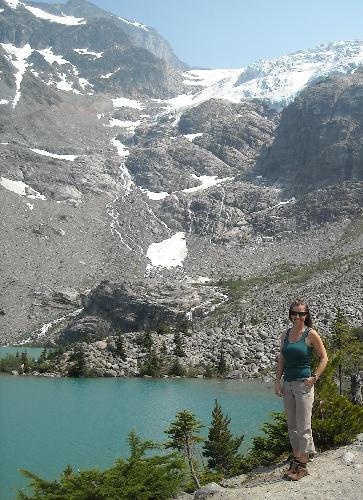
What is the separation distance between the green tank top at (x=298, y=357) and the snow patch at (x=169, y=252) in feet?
439

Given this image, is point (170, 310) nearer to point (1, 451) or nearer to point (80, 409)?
point (80, 409)

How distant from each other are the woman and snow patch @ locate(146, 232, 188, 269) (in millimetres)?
133411

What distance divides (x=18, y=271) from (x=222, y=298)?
54.5 m

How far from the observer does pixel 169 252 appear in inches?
6206

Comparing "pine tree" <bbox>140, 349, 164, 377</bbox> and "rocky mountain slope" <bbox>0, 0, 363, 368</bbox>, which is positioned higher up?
"rocky mountain slope" <bbox>0, 0, 363, 368</bbox>

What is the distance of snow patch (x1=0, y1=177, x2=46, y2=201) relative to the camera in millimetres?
170750

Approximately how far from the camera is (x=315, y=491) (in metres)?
10.3

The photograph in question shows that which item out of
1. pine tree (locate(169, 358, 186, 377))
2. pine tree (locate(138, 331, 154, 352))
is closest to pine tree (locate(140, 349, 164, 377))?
pine tree (locate(169, 358, 186, 377))

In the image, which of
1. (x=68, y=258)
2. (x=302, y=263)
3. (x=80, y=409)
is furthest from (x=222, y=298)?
(x=80, y=409)

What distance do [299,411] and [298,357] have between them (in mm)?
1121

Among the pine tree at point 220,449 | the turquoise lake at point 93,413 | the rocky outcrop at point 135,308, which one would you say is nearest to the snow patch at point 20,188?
the rocky outcrop at point 135,308

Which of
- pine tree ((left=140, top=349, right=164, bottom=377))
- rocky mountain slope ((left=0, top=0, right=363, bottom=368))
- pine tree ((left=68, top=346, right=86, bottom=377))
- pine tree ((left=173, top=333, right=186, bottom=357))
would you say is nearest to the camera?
pine tree ((left=140, top=349, right=164, bottom=377))

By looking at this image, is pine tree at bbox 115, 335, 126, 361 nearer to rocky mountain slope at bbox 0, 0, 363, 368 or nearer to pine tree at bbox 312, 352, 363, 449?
rocky mountain slope at bbox 0, 0, 363, 368

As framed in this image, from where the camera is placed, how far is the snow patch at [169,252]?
488 feet
